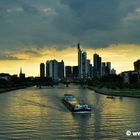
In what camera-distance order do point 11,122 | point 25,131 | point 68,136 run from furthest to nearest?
point 11,122, point 25,131, point 68,136

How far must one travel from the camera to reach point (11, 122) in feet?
189

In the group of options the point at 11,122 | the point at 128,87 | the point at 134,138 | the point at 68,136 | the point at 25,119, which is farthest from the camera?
the point at 128,87

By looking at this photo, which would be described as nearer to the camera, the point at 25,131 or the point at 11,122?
the point at 25,131

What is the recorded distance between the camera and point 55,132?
4753 centimetres

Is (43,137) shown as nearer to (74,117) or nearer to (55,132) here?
(55,132)

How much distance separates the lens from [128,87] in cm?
18425

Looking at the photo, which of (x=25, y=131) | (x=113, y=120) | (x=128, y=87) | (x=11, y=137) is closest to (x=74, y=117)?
(x=113, y=120)

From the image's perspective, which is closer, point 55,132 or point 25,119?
point 55,132

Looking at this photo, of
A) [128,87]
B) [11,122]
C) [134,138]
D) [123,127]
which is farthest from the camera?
[128,87]

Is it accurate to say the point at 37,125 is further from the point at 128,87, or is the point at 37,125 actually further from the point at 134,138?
the point at 128,87

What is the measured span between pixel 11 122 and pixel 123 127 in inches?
593

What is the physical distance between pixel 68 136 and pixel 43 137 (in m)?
2.56

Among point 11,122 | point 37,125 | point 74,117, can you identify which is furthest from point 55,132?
point 74,117

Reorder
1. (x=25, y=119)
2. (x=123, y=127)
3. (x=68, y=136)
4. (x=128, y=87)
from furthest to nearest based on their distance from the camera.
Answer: (x=128, y=87)
(x=25, y=119)
(x=123, y=127)
(x=68, y=136)
